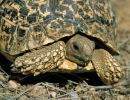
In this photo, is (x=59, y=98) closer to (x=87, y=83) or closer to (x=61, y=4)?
(x=87, y=83)

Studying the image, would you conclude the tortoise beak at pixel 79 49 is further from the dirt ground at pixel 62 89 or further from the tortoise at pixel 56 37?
the dirt ground at pixel 62 89

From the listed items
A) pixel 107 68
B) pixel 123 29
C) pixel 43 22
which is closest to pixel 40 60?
pixel 43 22

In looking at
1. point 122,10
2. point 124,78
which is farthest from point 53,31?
point 122,10

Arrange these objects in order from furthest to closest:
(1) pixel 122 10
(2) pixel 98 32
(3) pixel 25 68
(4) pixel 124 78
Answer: (1) pixel 122 10
(4) pixel 124 78
(2) pixel 98 32
(3) pixel 25 68

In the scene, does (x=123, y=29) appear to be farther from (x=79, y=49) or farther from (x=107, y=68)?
(x=79, y=49)

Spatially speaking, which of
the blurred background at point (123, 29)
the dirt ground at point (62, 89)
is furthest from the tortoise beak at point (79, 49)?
the blurred background at point (123, 29)

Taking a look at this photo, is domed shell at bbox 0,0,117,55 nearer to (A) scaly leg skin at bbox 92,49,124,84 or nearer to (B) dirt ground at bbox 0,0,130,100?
(A) scaly leg skin at bbox 92,49,124,84

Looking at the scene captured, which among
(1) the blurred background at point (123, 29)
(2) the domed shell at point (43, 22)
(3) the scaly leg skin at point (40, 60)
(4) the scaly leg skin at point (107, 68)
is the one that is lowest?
(1) the blurred background at point (123, 29)

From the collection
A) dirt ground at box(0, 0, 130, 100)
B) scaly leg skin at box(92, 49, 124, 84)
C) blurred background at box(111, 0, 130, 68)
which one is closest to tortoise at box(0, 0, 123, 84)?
scaly leg skin at box(92, 49, 124, 84)

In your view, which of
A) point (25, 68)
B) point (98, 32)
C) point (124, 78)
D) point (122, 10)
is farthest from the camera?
point (122, 10)
